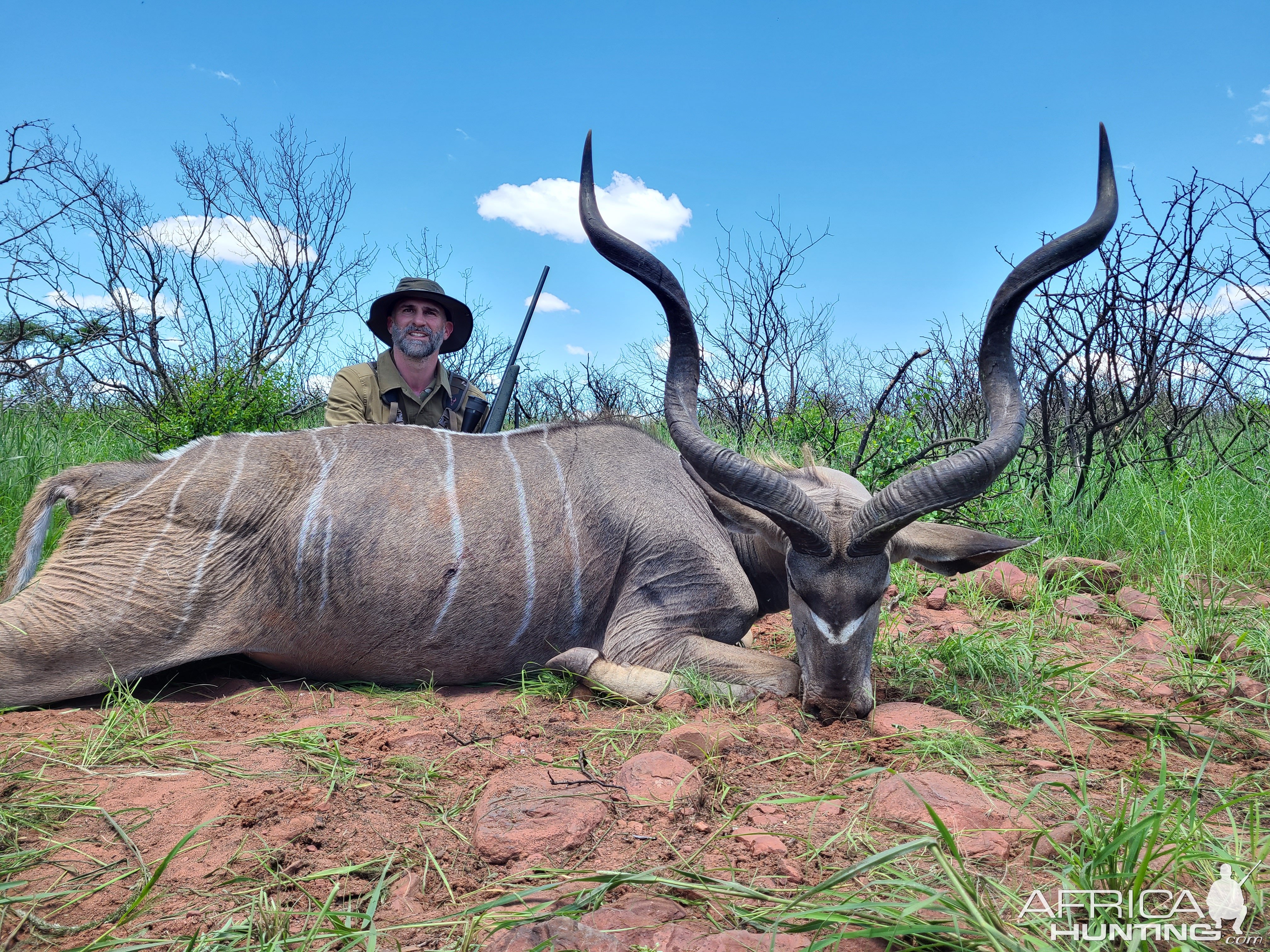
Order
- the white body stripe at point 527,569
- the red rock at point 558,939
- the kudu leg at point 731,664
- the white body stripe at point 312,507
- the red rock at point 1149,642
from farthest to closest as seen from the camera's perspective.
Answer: the red rock at point 1149,642 → the white body stripe at point 527,569 → the white body stripe at point 312,507 → the kudu leg at point 731,664 → the red rock at point 558,939

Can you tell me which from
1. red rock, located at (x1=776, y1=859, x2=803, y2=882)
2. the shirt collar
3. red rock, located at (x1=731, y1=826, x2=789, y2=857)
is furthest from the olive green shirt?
red rock, located at (x1=776, y1=859, x2=803, y2=882)

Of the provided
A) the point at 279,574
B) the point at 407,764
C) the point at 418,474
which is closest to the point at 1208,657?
the point at 407,764

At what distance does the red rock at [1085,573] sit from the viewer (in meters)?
4.33

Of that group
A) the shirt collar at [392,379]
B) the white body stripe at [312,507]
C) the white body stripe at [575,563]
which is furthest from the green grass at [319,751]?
the shirt collar at [392,379]

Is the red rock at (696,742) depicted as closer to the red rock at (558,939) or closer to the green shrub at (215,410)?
the red rock at (558,939)

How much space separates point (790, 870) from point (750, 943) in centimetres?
31

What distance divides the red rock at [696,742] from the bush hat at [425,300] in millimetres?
4053

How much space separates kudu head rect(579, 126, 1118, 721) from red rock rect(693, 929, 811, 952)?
1.37m

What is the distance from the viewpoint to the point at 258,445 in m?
3.45

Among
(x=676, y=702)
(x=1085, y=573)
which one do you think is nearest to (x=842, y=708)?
(x=676, y=702)

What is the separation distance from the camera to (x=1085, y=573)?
4.38 meters

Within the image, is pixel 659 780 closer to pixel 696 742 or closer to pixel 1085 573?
pixel 696 742

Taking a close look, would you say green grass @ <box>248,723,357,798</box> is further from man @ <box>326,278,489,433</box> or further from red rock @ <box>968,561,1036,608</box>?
red rock @ <box>968,561,1036,608</box>

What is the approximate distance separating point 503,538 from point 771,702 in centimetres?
130
